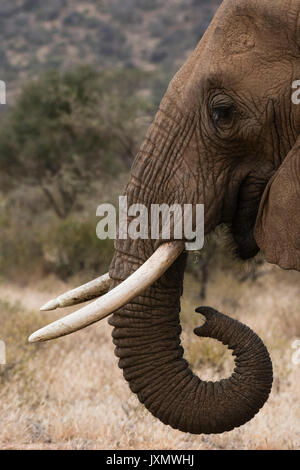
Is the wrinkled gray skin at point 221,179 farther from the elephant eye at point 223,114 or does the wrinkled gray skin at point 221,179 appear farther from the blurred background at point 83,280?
the blurred background at point 83,280

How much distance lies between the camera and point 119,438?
14.6ft

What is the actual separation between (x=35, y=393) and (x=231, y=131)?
2.83 meters

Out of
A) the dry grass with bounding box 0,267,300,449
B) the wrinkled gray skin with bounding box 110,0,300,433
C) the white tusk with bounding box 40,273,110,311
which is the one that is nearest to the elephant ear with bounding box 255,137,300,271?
the wrinkled gray skin with bounding box 110,0,300,433

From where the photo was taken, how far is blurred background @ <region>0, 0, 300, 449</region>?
181 inches

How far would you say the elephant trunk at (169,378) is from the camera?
305cm

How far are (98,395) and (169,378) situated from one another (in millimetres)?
2387

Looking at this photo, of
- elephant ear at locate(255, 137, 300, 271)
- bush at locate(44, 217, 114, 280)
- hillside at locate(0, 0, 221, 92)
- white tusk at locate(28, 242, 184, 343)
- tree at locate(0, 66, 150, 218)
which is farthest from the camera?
hillside at locate(0, 0, 221, 92)

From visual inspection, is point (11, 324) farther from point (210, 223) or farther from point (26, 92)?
point (26, 92)

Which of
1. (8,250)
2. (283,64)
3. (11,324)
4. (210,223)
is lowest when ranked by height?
(8,250)

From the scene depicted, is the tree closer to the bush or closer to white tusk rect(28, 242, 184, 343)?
the bush

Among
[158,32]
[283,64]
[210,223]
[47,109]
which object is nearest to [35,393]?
[210,223]

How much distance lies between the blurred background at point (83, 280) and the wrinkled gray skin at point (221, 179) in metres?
0.31

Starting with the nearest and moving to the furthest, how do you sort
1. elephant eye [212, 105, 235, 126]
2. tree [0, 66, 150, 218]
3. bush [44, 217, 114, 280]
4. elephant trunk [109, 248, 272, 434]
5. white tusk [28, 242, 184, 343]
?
1. white tusk [28, 242, 184, 343]
2. elephant eye [212, 105, 235, 126]
3. elephant trunk [109, 248, 272, 434]
4. bush [44, 217, 114, 280]
5. tree [0, 66, 150, 218]

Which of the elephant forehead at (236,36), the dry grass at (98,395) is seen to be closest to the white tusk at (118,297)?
the elephant forehead at (236,36)
